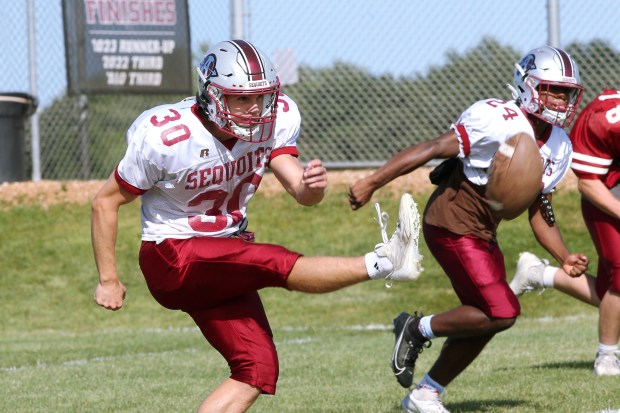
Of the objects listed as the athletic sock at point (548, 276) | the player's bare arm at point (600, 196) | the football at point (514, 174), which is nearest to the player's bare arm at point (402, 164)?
the football at point (514, 174)

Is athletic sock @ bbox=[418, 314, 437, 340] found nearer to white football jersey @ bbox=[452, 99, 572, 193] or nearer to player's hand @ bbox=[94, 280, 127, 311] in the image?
white football jersey @ bbox=[452, 99, 572, 193]

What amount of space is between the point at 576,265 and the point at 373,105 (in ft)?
24.5

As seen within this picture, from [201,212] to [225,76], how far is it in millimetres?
557

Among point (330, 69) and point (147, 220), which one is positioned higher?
point (147, 220)

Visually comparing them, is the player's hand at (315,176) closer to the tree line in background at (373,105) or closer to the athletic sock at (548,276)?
the athletic sock at (548,276)

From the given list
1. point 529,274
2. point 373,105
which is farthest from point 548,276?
point 373,105

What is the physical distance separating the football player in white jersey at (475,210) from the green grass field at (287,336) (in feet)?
1.05

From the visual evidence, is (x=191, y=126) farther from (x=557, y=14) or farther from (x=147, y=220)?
(x=557, y=14)

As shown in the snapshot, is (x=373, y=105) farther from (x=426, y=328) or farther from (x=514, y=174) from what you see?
(x=514, y=174)

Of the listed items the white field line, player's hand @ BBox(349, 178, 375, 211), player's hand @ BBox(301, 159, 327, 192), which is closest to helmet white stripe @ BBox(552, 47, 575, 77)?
player's hand @ BBox(349, 178, 375, 211)

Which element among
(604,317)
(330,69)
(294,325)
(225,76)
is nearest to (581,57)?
(330,69)

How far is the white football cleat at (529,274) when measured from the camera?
7.61 metres

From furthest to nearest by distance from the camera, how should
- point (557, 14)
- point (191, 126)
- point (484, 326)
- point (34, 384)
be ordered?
point (557, 14)
point (34, 384)
point (484, 326)
point (191, 126)

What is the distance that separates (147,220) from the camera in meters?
4.56
